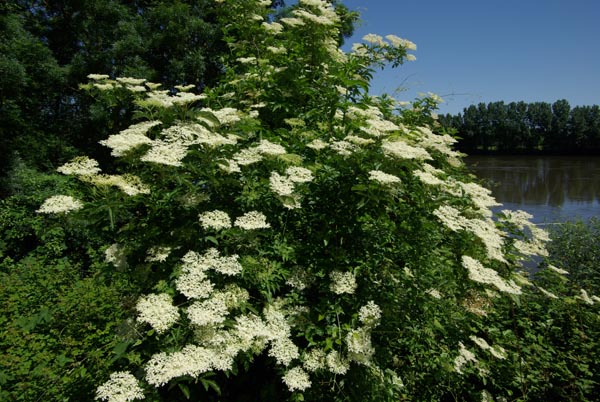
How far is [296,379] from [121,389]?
0.99 meters

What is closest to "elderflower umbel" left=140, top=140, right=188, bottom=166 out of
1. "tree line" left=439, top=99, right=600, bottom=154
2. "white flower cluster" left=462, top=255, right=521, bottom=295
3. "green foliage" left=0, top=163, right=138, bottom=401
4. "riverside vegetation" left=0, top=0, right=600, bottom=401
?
"riverside vegetation" left=0, top=0, right=600, bottom=401

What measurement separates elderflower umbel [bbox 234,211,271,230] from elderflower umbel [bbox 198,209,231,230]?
70 millimetres

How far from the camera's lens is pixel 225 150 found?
2.33m

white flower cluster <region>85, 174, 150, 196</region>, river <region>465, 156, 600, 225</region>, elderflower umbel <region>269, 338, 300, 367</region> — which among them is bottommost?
river <region>465, 156, 600, 225</region>

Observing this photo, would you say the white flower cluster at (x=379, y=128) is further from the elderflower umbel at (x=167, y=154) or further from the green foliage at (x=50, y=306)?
the green foliage at (x=50, y=306)

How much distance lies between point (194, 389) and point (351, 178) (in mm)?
1880

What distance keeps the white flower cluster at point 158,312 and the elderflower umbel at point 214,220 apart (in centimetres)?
48

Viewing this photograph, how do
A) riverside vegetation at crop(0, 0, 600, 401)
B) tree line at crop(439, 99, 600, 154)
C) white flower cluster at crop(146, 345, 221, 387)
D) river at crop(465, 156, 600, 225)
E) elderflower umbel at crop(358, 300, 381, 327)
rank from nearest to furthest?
white flower cluster at crop(146, 345, 221, 387) < riverside vegetation at crop(0, 0, 600, 401) < elderflower umbel at crop(358, 300, 381, 327) < river at crop(465, 156, 600, 225) < tree line at crop(439, 99, 600, 154)

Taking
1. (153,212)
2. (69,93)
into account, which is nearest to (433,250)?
(153,212)

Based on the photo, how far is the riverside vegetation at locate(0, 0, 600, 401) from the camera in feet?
6.91

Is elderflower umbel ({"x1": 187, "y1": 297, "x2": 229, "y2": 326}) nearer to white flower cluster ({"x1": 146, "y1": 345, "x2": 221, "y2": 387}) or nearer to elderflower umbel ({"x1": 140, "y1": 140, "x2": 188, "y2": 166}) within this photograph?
white flower cluster ({"x1": 146, "y1": 345, "x2": 221, "y2": 387})

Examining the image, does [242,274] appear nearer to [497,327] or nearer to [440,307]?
[440,307]

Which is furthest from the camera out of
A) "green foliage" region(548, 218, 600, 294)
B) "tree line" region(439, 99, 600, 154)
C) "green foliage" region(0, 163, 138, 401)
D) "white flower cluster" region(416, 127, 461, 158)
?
"tree line" region(439, 99, 600, 154)

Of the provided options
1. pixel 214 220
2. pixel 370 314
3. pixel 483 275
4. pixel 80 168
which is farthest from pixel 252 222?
pixel 483 275
